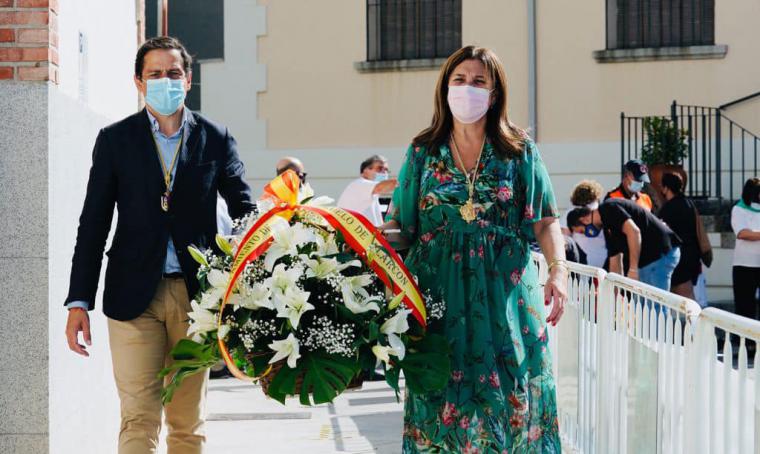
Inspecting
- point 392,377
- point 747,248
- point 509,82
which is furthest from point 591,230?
point 392,377

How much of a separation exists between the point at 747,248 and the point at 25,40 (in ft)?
25.4

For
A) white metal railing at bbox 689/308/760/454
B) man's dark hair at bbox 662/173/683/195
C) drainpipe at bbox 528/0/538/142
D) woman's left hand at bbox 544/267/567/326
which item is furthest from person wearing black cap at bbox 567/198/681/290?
drainpipe at bbox 528/0/538/142

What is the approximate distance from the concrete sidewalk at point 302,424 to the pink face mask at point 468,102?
326cm

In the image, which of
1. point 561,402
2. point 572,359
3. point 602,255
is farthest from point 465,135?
point 602,255

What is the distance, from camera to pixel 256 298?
387 centimetres

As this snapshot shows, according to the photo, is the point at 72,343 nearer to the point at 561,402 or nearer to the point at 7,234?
the point at 7,234

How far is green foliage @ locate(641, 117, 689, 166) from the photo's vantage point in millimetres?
14438

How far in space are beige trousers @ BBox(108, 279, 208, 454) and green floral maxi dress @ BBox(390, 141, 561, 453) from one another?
0.99 metres

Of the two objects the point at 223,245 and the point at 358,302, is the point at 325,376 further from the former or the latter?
the point at 223,245

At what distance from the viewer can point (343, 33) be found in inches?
634

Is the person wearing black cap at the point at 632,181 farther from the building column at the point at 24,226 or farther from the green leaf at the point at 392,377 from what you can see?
the green leaf at the point at 392,377

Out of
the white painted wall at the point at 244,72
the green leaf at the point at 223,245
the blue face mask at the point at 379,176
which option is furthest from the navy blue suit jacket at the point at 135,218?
the white painted wall at the point at 244,72

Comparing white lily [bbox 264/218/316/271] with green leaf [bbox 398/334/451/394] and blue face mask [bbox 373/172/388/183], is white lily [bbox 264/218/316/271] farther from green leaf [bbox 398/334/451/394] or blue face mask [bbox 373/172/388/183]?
blue face mask [bbox 373/172/388/183]

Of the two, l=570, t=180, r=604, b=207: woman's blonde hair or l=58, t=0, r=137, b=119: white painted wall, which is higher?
l=58, t=0, r=137, b=119: white painted wall
